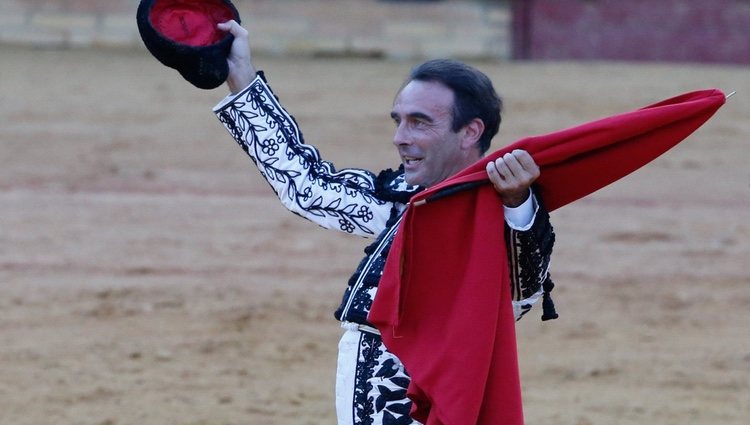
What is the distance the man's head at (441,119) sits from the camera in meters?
2.85

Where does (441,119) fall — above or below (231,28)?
below

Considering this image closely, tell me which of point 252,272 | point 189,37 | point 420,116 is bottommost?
point 420,116

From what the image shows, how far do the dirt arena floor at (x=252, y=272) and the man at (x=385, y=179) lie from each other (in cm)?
280

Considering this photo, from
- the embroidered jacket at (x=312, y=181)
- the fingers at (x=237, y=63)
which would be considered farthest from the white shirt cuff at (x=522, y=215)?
the fingers at (x=237, y=63)

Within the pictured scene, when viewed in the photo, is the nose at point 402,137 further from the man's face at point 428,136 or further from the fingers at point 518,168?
the fingers at point 518,168

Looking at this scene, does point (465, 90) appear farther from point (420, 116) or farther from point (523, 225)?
point (523, 225)

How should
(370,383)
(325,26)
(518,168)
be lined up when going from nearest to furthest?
(518,168)
(370,383)
(325,26)

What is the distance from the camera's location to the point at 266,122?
308cm

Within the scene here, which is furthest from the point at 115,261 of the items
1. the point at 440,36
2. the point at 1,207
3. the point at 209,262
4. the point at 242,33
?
the point at 440,36

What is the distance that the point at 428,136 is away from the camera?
112 inches

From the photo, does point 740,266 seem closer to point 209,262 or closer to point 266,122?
point 209,262

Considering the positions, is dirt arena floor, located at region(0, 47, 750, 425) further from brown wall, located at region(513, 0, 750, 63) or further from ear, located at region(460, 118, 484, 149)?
ear, located at region(460, 118, 484, 149)

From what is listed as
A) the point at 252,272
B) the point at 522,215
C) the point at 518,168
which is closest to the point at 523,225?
the point at 522,215

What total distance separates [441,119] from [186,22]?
673mm
